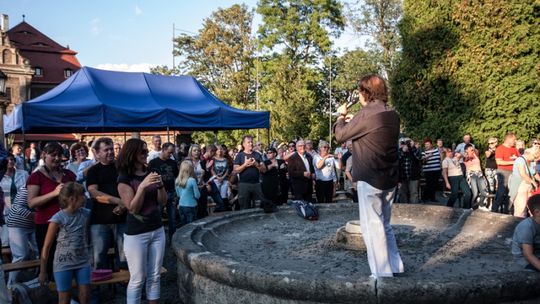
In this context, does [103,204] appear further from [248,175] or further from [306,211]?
[248,175]

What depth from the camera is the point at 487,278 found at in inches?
140

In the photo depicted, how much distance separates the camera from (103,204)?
5.27 m

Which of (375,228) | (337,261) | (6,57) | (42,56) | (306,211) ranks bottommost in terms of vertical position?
(337,261)

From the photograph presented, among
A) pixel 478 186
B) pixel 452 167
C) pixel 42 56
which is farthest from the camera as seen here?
pixel 42 56

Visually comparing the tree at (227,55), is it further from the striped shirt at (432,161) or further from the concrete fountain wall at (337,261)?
the concrete fountain wall at (337,261)

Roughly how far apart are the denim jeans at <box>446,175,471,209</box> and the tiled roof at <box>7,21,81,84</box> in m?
46.1

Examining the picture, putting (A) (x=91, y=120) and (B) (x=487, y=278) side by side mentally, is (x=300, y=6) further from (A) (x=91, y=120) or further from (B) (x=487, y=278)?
(B) (x=487, y=278)

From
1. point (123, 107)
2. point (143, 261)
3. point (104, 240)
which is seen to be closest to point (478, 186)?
point (123, 107)

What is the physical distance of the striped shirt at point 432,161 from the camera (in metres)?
13.1

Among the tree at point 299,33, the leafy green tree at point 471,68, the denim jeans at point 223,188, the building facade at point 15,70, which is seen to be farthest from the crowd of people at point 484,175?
the building facade at point 15,70

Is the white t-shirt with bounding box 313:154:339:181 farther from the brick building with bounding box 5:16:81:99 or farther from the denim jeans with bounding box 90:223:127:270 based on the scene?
the brick building with bounding box 5:16:81:99

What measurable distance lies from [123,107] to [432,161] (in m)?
8.56

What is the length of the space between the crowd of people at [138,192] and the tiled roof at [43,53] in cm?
4345

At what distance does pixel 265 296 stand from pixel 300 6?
1388 inches
